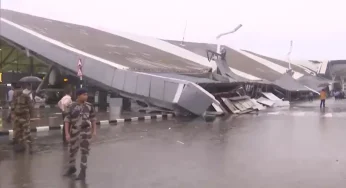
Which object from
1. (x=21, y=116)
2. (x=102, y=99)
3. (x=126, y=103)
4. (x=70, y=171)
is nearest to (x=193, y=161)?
(x=70, y=171)

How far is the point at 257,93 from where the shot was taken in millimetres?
31703

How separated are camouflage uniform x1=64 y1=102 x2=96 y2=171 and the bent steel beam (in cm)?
1129

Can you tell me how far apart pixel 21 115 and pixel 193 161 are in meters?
3.65

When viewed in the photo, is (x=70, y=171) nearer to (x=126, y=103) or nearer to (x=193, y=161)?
(x=193, y=161)

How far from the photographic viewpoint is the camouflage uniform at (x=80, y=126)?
6.09 metres

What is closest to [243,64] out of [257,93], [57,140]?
[257,93]

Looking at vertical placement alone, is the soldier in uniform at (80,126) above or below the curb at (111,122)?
above

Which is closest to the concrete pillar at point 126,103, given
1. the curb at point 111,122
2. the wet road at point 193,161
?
the curb at point 111,122

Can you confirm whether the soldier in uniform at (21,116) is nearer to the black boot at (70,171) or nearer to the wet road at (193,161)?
the wet road at (193,161)

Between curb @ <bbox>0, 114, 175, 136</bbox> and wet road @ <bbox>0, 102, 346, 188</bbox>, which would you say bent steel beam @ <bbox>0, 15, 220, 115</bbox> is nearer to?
curb @ <bbox>0, 114, 175, 136</bbox>

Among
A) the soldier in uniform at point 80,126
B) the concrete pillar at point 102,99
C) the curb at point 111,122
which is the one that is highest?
the soldier in uniform at point 80,126

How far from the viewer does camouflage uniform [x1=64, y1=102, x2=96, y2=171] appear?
20.0 ft

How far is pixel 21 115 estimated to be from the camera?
8.49 meters

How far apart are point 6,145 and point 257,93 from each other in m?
24.6
